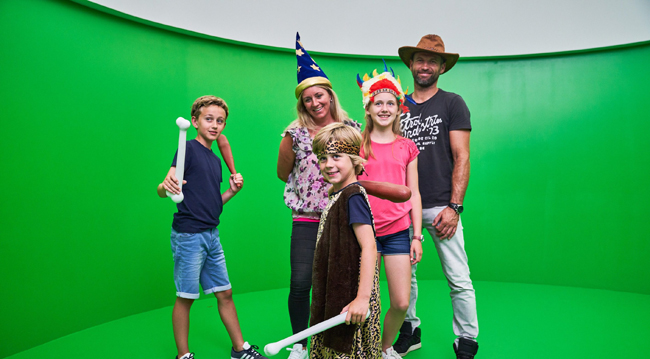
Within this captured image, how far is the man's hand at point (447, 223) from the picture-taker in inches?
89.4

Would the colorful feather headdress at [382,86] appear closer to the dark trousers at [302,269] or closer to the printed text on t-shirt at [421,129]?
the printed text on t-shirt at [421,129]

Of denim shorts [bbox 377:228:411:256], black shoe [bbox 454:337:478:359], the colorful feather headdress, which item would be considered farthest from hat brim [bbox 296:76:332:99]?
black shoe [bbox 454:337:478:359]

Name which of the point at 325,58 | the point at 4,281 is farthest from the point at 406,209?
the point at 325,58

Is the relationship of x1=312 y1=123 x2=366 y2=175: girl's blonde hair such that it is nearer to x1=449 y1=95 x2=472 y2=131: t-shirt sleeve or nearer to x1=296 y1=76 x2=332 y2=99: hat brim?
x1=296 y1=76 x2=332 y2=99: hat brim

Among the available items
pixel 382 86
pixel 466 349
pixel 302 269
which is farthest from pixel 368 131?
pixel 466 349

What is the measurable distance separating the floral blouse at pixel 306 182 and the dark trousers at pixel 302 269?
8cm

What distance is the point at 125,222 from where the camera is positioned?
3143 millimetres

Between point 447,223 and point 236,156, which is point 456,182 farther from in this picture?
point 236,156

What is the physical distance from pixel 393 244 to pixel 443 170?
633mm

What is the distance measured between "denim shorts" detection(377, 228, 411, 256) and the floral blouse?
35 cm

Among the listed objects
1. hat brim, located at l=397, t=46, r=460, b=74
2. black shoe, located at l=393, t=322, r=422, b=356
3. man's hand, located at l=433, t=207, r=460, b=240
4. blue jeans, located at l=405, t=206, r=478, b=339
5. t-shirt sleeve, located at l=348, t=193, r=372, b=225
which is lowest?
black shoe, located at l=393, t=322, r=422, b=356

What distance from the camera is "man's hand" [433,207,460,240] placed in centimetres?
227

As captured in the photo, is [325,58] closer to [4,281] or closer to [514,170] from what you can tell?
[514,170]

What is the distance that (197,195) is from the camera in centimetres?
222
